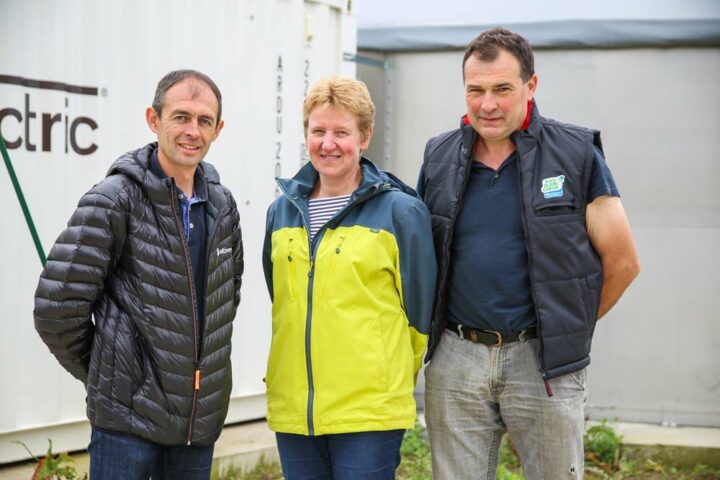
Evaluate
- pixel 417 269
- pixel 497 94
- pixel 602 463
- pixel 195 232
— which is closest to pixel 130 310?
pixel 195 232

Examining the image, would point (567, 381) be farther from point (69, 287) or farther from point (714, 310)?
point (714, 310)

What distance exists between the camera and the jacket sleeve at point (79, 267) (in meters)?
3.05

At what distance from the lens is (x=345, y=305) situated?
3336 millimetres

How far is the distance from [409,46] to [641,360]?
2515 mm

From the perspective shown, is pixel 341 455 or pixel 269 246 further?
pixel 269 246

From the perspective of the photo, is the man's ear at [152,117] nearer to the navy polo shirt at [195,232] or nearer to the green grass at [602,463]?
the navy polo shirt at [195,232]

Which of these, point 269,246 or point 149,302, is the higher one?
point 269,246

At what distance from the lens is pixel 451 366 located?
359 centimetres

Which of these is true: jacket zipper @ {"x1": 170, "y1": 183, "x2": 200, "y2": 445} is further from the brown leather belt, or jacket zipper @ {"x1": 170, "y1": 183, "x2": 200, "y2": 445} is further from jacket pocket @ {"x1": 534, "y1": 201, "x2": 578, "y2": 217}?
jacket pocket @ {"x1": 534, "y1": 201, "x2": 578, "y2": 217}

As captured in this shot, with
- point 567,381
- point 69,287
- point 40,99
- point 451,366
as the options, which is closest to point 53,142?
point 40,99

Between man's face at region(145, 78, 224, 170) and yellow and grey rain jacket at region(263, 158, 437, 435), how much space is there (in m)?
0.40

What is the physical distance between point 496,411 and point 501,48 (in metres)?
1.26

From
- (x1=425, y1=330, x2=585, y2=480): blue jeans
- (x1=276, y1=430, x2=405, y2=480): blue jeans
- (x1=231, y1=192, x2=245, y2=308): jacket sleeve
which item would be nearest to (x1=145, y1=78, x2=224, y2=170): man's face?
(x1=231, y1=192, x2=245, y2=308): jacket sleeve

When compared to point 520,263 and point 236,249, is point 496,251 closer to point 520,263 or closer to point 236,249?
point 520,263
